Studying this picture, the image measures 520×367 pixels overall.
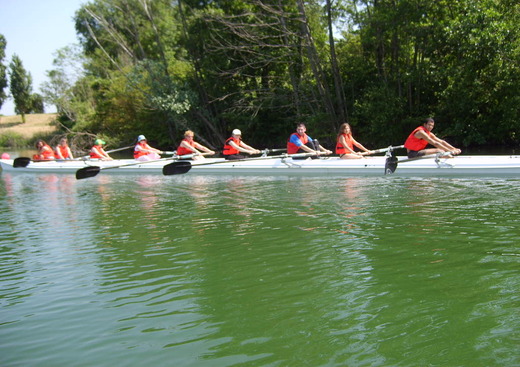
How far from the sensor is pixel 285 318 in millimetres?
4211

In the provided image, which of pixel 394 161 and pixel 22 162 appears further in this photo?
pixel 22 162

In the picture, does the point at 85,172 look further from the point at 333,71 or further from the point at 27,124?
the point at 27,124

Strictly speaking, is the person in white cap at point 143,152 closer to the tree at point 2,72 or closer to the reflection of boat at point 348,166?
the reflection of boat at point 348,166

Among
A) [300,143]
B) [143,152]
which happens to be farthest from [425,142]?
[143,152]

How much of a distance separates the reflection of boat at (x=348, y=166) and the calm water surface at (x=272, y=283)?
125 centimetres

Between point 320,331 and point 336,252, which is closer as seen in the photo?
point 320,331

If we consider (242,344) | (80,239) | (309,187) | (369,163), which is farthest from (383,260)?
(369,163)

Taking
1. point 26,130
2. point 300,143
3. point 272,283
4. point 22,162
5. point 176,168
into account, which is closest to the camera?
point 272,283

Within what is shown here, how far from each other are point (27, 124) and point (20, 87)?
20.0 feet

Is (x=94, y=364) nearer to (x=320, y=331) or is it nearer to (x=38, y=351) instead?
(x=38, y=351)

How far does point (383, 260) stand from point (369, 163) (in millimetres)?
6690

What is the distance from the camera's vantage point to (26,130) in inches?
2162

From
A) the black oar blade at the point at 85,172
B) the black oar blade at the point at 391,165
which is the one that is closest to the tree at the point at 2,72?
the black oar blade at the point at 85,172

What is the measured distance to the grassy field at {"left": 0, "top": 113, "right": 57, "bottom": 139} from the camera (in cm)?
5311
